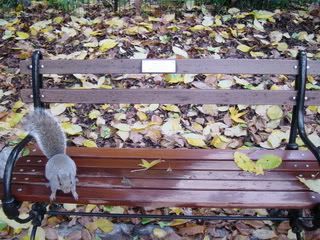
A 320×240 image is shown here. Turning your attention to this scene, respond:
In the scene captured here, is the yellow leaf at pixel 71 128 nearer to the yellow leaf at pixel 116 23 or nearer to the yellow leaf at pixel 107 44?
the yellow leaf at pixel 107 44

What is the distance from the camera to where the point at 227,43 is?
368cm

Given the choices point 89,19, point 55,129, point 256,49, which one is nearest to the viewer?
point 55,129

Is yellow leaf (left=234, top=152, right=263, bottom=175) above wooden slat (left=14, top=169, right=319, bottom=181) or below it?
above

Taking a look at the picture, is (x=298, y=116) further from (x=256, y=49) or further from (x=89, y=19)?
(x=89, y=19)

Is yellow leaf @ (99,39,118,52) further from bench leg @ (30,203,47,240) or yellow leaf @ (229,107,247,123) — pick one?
bench leg @ (30,203,47,240)

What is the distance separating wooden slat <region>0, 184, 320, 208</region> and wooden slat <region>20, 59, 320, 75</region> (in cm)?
67

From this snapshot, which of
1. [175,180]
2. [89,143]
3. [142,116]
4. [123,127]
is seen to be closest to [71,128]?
[89,143]

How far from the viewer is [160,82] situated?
3.29 m

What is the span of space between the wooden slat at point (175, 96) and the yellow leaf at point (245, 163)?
31cm

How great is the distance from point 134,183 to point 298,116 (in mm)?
895

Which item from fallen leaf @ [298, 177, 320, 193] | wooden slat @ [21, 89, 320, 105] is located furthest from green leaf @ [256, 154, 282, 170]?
wooden slat @ [21, 89, 320, 105]

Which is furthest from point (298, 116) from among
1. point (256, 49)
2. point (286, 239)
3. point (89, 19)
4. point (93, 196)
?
point (89, 19)

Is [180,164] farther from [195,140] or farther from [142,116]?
[142,116]

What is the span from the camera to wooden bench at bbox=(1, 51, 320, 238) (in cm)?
171
